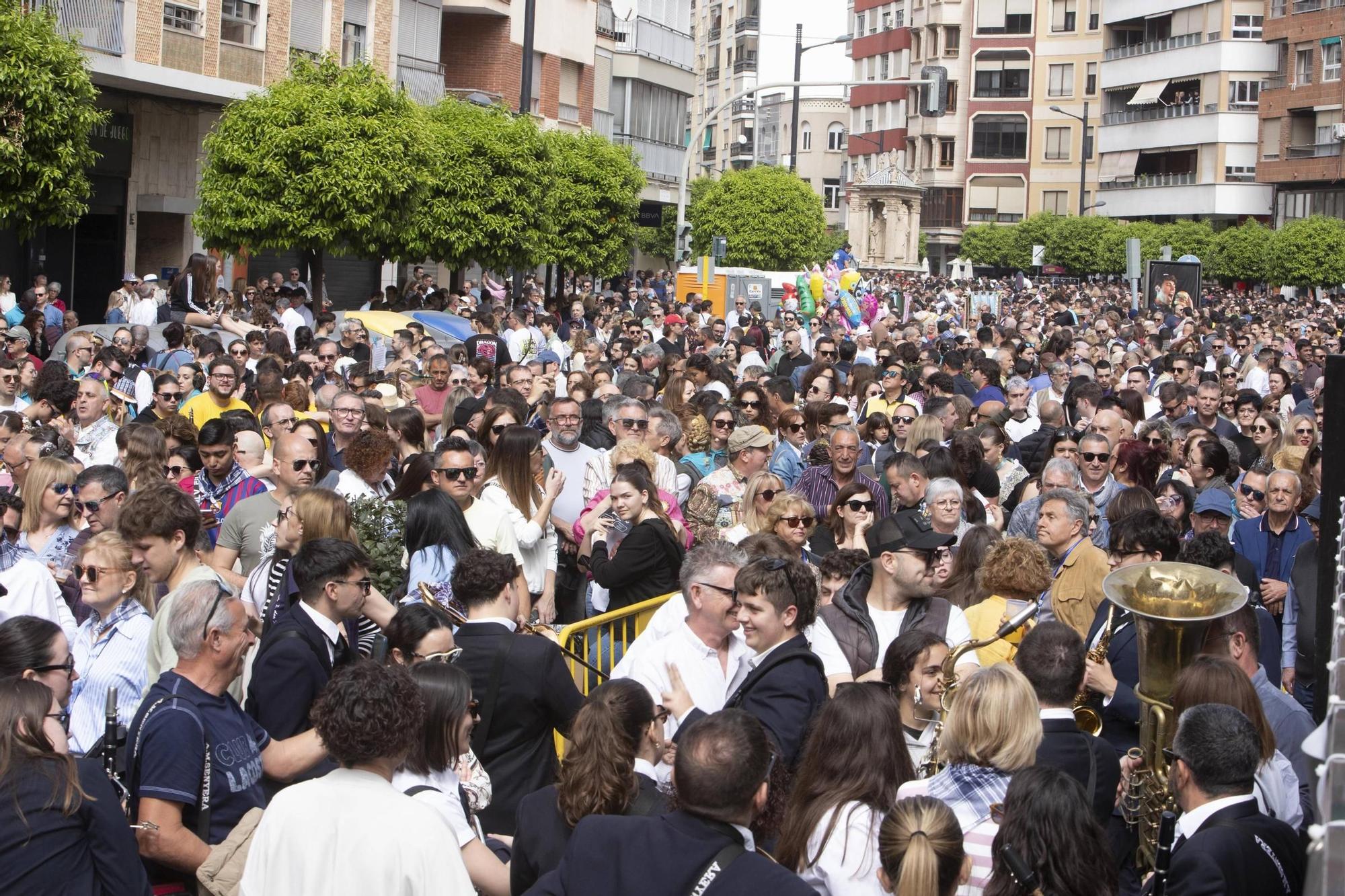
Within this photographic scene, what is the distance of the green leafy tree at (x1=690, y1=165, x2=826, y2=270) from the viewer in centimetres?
5141

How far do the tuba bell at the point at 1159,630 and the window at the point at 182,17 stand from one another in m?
24.3

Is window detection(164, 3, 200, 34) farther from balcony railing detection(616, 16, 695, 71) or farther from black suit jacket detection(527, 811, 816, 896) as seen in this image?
black suit jacket detection(527, 811, 816, 896)

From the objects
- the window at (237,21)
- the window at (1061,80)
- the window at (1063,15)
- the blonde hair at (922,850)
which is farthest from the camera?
the window at (1061,80)

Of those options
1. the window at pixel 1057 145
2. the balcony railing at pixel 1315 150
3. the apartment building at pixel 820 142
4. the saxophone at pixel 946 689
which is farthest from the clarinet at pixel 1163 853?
the apartment building at pixel 820 142

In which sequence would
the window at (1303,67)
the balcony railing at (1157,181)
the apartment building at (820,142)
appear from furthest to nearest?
the apartment building at (820,142), the balcony railing at (1157,181), the window at (1303,67)

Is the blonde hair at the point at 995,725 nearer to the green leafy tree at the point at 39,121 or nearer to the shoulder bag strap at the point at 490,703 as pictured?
the shoulder bag strap at the point at 490,703

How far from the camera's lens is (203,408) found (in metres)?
10.8

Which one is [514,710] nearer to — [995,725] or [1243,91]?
[995,725]

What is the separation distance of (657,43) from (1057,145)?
1530 inches

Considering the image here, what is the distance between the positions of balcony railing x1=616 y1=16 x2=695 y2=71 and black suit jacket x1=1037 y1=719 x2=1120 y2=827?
45.4 metres

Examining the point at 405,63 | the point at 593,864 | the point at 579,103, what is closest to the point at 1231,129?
the point at 579,103

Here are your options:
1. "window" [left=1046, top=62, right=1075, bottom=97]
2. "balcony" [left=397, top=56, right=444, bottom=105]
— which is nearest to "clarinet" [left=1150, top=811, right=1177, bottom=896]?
"balcony" [left=397, top=56, right=444, bottom=105]

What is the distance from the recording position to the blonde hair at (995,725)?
471 centimetres

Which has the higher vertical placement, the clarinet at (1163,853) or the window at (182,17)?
the window at (182,17)
